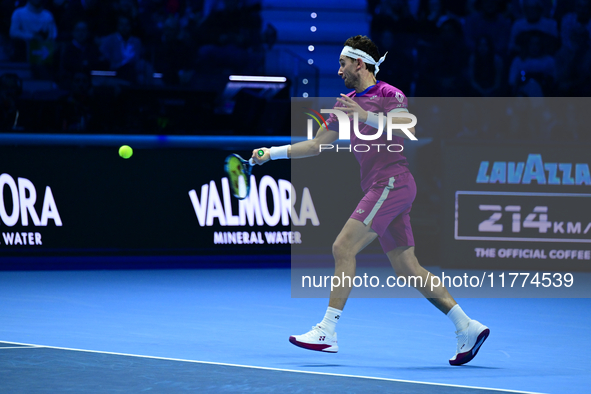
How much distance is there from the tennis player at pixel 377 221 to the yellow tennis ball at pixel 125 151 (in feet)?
14.9

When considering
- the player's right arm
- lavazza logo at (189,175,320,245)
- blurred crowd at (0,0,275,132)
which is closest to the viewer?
the player's right arm

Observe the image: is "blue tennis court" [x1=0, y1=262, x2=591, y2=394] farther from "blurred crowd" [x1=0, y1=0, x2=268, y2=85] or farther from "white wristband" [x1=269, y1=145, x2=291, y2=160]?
"blurred crowd" [x1=0, y1=0, x2=268, y2=85]

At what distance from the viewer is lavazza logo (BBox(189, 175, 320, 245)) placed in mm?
9312

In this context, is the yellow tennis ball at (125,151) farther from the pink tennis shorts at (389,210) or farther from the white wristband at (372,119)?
the white wristband at (372,119)

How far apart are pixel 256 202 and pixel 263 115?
1312mm

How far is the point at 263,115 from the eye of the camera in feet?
33.3

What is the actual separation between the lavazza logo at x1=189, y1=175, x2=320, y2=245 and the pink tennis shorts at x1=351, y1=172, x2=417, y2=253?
4377mm

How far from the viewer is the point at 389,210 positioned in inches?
195

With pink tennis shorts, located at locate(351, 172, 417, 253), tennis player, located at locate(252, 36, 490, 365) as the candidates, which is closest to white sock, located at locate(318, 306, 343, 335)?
tennis player, located at locate(252, 36, 490, 365)

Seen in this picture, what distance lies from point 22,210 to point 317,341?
4.91 m

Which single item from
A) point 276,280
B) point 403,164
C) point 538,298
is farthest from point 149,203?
point 403,164

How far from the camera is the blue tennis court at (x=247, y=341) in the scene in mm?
4379

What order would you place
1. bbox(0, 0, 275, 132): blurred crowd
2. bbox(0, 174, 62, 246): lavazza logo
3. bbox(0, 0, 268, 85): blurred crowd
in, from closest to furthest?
bbox(0, 174, 62, 246): lavazza logo < bbox(0, 0, 275, 132): blurred crowd < bbox(0, 0, 268, 85): blurred crowd

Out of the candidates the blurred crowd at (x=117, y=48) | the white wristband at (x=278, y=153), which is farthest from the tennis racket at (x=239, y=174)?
the blurred crowd at (x=117, y=48)
